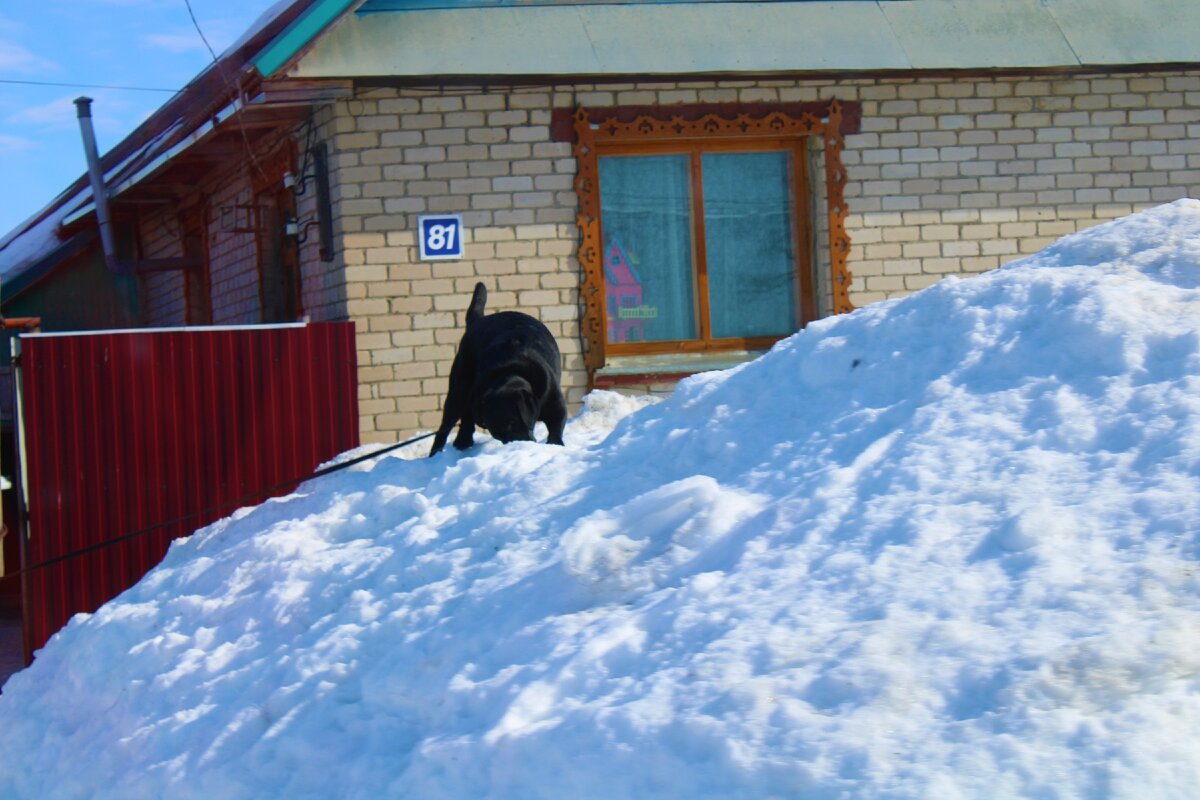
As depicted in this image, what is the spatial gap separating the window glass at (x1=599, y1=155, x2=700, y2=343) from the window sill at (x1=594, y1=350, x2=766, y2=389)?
8.2 inches

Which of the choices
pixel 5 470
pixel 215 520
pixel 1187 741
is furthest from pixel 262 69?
pixel 1187 741

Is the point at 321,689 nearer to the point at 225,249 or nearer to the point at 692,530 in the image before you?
the point at 692,530

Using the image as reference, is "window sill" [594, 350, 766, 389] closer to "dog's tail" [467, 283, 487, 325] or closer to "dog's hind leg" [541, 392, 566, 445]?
"dog's tail" [467, 283, 487, 325]

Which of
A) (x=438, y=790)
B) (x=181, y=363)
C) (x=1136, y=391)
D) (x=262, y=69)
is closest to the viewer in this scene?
(x=438, y=790)

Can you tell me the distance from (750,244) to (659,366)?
48.0 inches

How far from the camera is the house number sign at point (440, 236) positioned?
29.6ft

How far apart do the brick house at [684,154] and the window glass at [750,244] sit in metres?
0.02

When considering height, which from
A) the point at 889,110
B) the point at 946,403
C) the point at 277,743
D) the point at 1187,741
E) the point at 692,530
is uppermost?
the point at 889,110

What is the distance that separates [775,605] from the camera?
10.8 ft

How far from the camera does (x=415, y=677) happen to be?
3.74 meters

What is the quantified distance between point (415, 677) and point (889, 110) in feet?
23.1

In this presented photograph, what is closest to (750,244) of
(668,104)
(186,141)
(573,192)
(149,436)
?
(668,104)

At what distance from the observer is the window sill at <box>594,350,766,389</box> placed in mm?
9281

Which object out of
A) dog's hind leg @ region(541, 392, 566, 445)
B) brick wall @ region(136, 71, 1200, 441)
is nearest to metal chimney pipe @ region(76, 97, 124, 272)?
brick wall @ region(136, 71, 1200, 441)
